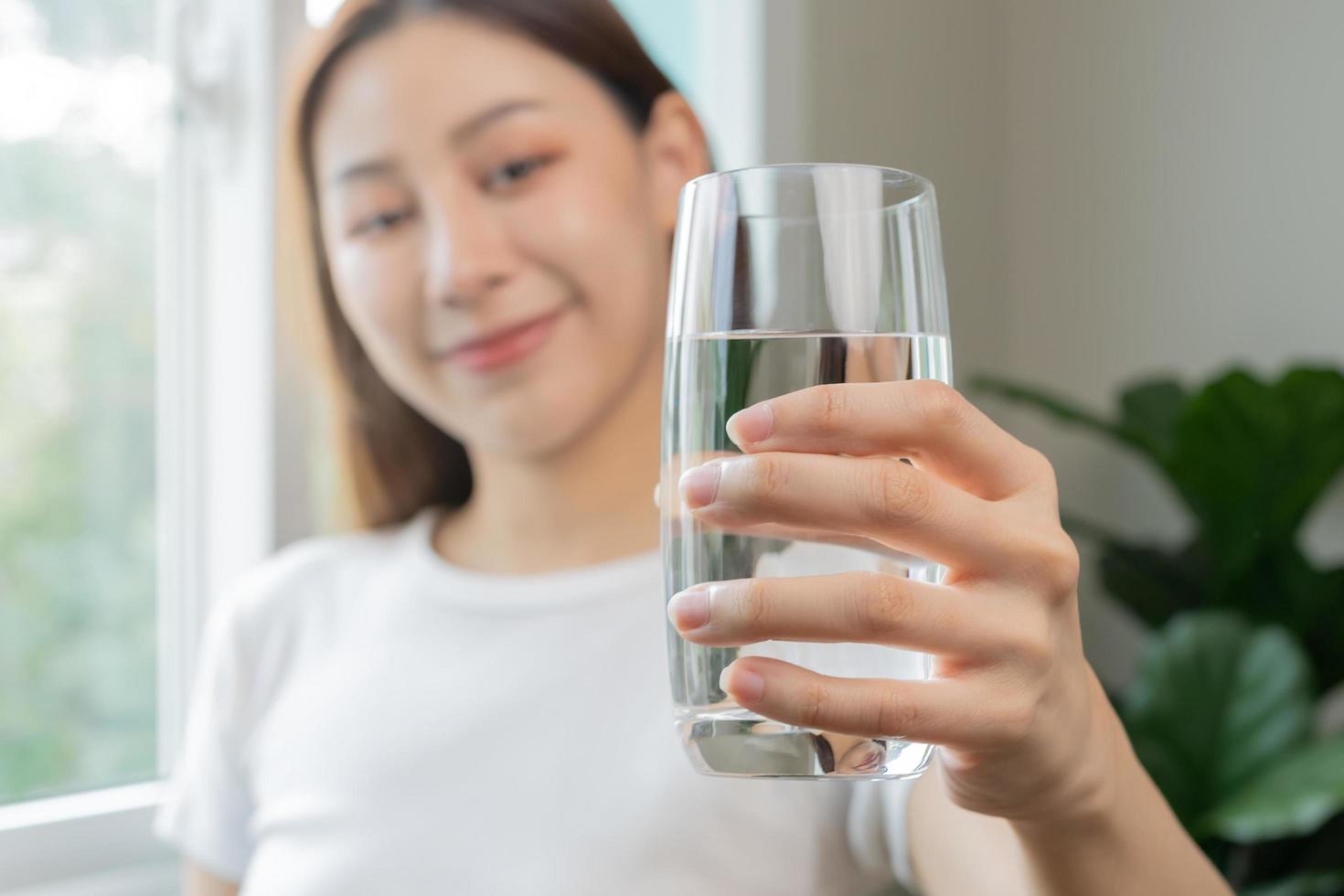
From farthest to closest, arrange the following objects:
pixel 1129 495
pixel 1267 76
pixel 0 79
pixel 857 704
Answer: pixel 1129 495
pixel 1267 76
pixel 0 79
pixel 857 704

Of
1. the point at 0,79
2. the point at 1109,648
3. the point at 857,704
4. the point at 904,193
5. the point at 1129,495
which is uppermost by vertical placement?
the point at 0,79

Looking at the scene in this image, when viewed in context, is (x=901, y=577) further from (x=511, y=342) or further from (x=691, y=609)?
(x=511, y=342)

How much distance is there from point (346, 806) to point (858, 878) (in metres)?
0.40

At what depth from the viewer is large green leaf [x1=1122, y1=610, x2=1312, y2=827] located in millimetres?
1321

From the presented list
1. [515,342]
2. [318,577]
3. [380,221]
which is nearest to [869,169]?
[515,342]

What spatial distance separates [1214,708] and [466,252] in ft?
3.36

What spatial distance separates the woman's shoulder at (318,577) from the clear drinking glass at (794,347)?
2.15 feet

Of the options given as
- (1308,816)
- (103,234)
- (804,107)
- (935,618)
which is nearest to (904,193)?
(935,618)

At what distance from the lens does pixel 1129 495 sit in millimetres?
1994

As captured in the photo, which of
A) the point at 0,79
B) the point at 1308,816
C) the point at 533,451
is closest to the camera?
the point at 533,451

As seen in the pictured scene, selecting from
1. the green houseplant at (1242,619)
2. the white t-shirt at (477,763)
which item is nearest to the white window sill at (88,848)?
the white t-shirt at (477,763)

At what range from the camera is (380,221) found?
100cm

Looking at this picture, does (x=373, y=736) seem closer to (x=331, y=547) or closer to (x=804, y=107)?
(x=331, y=547)

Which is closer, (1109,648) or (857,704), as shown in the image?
(857,704)
